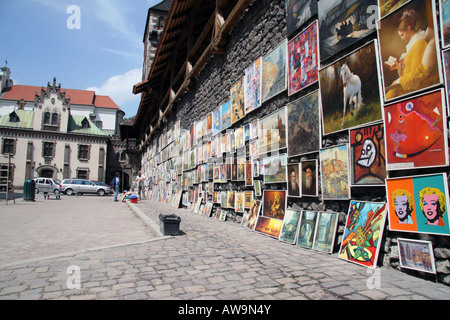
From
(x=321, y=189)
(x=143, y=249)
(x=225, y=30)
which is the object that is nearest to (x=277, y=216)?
(x=321, y=189)

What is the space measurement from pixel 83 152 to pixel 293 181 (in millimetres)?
42422

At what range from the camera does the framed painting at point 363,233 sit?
3.16m

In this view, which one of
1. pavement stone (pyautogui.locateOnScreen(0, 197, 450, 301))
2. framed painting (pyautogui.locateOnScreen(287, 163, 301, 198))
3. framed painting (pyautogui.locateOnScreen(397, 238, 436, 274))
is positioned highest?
framed painting (pyautogui.locateOnScreen(287, 163, 301, 198))

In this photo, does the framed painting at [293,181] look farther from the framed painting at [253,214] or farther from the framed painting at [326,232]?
the framed painting at [253,214]

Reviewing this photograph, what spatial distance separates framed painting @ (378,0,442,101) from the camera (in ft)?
9.07

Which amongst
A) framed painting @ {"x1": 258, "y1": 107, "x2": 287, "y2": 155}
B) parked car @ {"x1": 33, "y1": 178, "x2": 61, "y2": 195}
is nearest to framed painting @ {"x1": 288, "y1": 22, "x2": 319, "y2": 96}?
framed painting @ {"x1": 258, "y1": 107, "x2": 287, "y2": 155}

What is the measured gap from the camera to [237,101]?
7461 mm

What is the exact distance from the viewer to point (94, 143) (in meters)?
42.2

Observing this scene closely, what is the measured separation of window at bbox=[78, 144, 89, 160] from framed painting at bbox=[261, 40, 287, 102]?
41.0m

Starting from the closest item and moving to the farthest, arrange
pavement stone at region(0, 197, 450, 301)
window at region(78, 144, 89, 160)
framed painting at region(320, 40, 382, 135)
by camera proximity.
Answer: pavement stone at region(0, 197, 450, 301) → framed painting at region(320, 40, 382, 135) → window at region(78, 144, 89, 160)

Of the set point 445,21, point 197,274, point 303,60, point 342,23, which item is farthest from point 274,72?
point 197,274

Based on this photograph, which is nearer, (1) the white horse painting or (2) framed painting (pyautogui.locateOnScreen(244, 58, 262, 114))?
(1) the white horse painting

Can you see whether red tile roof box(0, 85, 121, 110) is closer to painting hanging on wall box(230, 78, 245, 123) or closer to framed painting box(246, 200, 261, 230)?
painting hanging on wall box(230, 78, 245, 123)
